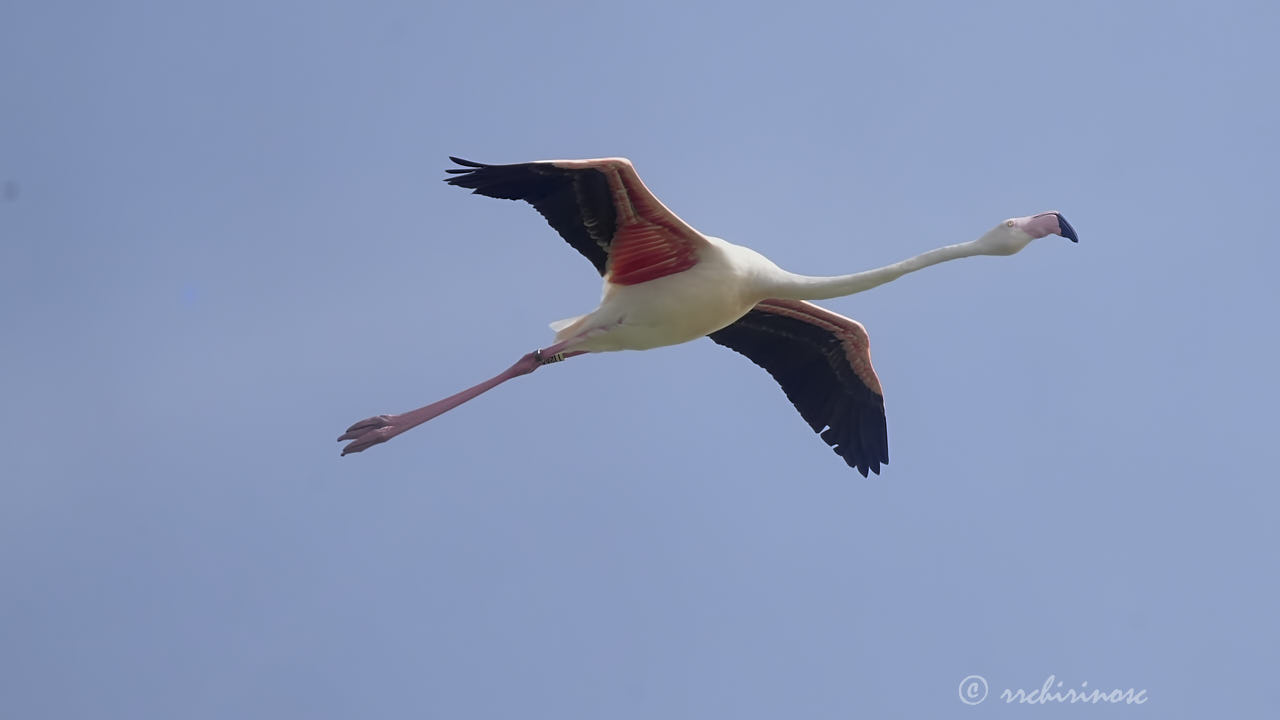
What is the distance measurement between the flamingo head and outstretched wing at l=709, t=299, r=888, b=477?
9.68 feet

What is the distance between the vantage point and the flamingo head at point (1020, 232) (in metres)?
15.4

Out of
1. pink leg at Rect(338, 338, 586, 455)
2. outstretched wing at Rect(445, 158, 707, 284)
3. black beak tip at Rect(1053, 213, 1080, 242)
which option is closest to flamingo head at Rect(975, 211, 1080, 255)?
Result: black beak tip at Rect(1053, 213, 1080, 242)

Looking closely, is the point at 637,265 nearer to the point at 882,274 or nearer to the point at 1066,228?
the point at 882,274

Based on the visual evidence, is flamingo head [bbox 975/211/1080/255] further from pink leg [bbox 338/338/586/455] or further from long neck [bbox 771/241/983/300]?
pink leg [bbox 338/338/586/455]

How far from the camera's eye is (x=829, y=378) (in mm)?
18609

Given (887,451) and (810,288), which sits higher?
(810,288)

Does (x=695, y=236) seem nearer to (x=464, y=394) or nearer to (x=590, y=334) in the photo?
(x=590, y=334)

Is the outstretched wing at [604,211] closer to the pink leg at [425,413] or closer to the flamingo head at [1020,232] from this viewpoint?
the pink leg at [425,413]

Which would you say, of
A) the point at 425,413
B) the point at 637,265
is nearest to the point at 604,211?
the point at 637,265

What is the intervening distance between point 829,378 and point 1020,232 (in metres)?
3.76

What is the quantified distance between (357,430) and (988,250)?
653cm

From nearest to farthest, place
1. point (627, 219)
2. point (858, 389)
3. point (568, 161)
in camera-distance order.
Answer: point (568, 161), point (627, 219), point (858, 389)

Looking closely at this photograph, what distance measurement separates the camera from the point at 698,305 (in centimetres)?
1608

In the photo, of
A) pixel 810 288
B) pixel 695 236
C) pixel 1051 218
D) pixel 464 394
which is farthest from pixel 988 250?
pixel 464 394
